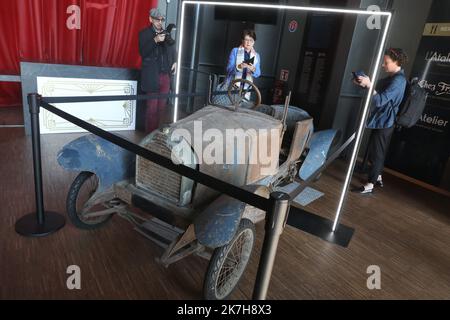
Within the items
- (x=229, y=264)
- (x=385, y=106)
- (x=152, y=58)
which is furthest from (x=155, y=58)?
(x=229, y=264)

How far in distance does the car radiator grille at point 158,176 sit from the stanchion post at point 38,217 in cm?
66

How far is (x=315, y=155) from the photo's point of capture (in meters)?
3.33

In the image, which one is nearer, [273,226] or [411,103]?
[273,226]

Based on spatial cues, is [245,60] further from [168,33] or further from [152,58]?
[152,58]

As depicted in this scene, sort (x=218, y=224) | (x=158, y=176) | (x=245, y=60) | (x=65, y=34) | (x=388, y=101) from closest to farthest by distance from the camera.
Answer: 1. (x=218, y=224)
2. (x=158, y=176)
3. (x=388, y=101)
4. (x=245, y=60)
5. (x=65, y=34)

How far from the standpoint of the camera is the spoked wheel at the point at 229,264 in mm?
1744

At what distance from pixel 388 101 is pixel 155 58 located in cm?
290

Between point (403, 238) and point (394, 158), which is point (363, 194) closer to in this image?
point (403, 238)

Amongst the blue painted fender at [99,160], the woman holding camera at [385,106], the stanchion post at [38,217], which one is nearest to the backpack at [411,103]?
the woman holding camera at [385,106]

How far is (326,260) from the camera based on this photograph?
2.46 m

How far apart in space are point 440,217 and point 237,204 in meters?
2.79

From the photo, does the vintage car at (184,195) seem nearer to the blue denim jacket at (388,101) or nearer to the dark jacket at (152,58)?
the blue denim jacket at (388,101)

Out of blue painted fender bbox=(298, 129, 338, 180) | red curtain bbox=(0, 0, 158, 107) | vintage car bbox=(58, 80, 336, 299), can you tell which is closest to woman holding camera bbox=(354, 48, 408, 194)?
blue painted fender bbox=(298, 129, 338, 180)
